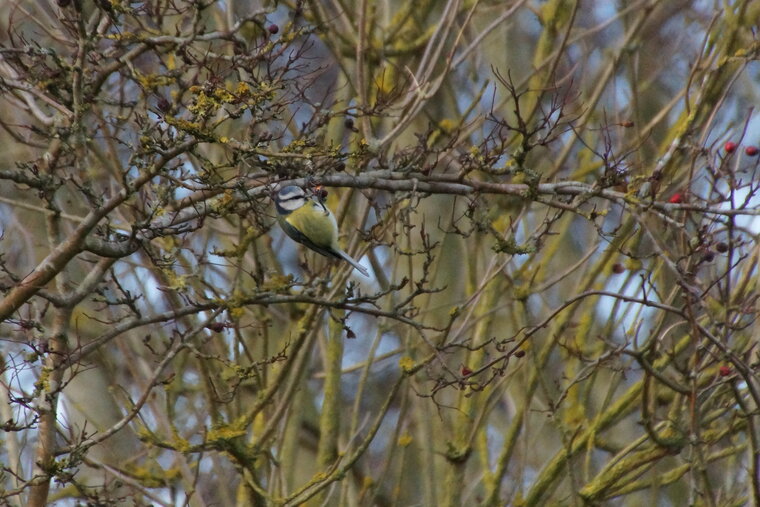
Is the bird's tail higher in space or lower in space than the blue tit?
lower

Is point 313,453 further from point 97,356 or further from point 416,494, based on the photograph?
point 97,356

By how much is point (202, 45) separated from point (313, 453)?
2932mm

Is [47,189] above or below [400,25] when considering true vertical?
below

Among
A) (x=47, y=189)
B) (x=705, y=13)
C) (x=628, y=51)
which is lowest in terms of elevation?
(x=47, y=189)

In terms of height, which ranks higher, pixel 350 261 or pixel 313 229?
pixel 313 229

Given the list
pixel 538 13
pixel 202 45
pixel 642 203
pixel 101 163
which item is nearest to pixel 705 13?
pixel 538 13

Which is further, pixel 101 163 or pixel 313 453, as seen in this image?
pixel 313 453

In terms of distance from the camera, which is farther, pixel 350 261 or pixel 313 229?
pixel 313 229

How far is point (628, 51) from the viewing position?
19.1ft

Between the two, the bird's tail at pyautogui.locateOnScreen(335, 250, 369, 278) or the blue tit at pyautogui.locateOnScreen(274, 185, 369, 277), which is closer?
the bird's tail at pyautogui.locateOnScreen(335, 250, 369, 278)

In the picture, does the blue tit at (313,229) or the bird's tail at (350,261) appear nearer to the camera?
the bird's tail at (350,261)

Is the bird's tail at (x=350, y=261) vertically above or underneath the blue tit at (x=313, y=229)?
underneath

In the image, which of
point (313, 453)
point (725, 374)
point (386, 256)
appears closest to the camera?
point (725, 374)

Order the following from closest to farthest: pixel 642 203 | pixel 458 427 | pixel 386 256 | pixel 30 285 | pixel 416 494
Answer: pixel 30 285
pixel 642 203
pixel 458 427
pixel 416 494
pixel 386 256
